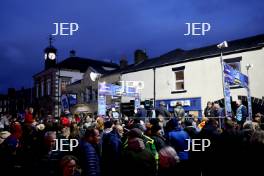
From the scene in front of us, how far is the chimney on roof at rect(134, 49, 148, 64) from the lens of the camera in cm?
2938

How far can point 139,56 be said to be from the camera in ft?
96.6

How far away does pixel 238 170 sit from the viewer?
211 inches

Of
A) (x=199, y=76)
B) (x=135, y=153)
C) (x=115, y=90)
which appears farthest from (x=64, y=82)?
(x=135, y=153)

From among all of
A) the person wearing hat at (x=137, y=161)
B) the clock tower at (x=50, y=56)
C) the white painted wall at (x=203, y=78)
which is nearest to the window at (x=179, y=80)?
the white painted wall at (x=203, y=78)

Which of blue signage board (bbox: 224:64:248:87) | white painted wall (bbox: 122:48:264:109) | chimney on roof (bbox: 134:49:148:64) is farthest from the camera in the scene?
chimney on roof (bbox: 134:49:148:64)

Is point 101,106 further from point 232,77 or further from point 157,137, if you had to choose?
point 157,137

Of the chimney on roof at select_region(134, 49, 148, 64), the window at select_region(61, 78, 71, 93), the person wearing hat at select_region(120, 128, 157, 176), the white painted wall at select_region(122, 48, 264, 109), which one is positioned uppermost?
the chimney on roof at select_region(134, 49, 148, 64)

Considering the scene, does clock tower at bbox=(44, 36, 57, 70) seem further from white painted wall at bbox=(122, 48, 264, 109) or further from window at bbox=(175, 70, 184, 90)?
window at bbox=(175, 70, 184, 90)

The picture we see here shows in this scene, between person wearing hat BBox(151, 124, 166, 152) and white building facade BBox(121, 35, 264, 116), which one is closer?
person wearing hat BBox(151, 124, 166, 152)

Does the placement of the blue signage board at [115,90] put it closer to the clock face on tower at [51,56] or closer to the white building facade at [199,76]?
the white building facade at [199,76]

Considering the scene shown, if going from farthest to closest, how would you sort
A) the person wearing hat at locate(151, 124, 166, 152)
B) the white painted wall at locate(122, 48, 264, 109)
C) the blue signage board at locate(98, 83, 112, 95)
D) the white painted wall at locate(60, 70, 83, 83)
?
the white painted wall at locate(60, 70, 83, 83) → the white painted wall at locate(122, 48, 264, 109) → the blue signage board at locate(98, 83, 112, 95) → the person wearing hat at locate(151, 124, 166, 152)

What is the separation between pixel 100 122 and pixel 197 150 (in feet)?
13.1

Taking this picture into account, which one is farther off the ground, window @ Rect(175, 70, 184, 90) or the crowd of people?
window @ Rect(175, 70, 184, 90)

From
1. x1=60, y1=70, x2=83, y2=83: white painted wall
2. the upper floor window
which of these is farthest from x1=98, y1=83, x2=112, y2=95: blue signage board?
x1=60, y1=70, x2=83, y2=83: white painted wall
